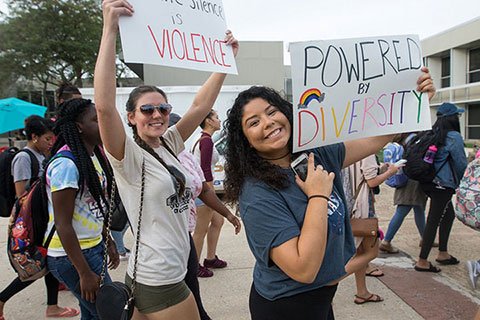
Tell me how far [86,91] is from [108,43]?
717 cm

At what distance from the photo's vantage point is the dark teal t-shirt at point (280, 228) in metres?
1.50

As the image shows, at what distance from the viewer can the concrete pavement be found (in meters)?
3.31

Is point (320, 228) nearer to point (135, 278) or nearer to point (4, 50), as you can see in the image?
point (135, 278)

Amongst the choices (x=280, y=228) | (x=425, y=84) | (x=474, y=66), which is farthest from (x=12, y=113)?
(x=474, y=66)

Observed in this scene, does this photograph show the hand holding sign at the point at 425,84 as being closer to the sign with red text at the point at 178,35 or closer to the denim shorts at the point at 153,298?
the sign with red text at the point at 178,35

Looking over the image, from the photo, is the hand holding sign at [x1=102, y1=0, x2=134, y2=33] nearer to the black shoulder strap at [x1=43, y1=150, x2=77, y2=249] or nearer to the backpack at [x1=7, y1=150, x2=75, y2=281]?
the black shoulder strap at [x1=43, y1=150, x2=77, y2=249]

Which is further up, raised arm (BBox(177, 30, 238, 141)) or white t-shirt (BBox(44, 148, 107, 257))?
raised arm (BBox(177, 30, 238, 141))

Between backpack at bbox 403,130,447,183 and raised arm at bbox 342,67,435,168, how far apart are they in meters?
2.36

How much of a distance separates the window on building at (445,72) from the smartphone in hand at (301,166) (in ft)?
113

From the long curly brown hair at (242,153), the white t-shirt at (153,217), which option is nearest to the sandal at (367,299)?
the white t-shirt at (153,217)

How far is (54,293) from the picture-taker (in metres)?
3.40

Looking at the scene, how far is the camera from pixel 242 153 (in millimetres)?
1756

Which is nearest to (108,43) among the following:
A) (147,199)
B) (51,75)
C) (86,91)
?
(147,199)

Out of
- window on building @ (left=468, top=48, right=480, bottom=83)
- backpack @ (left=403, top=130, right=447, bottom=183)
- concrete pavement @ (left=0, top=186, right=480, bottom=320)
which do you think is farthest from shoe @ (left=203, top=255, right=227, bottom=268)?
window on building @ (left=468, top=48, right=480, bottom=83)
